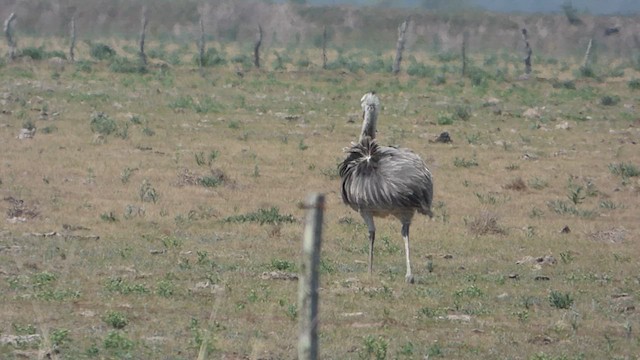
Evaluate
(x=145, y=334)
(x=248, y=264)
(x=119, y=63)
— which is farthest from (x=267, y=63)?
(x=145, y=334)

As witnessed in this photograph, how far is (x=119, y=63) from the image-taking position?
43.3m

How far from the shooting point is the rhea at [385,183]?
13.2m

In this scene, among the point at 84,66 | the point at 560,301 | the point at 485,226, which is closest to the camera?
the point at 560,301

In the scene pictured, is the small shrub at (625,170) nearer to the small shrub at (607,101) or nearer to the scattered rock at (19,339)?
the small shrub at (607,101)

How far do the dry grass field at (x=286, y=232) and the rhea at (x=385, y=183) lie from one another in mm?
691

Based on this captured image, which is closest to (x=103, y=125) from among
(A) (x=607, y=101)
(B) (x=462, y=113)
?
(B) (x=462, y=113)

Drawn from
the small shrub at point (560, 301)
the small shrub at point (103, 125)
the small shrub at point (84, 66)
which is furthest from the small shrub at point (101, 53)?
the small shrub at point (560, 301)

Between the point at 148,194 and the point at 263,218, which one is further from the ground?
the point at 263,218

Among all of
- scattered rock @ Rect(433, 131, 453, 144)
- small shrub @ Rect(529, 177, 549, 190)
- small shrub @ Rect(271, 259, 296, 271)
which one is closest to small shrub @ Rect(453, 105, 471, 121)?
scattered rock @ Rect(433, 131, 453, 144)

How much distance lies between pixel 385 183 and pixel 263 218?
393 cm

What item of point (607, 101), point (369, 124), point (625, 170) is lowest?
point (625, 170)

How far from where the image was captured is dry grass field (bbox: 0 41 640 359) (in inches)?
409

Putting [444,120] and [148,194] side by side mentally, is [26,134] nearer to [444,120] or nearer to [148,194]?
[148,194]

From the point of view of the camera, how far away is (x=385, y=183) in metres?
13.2
